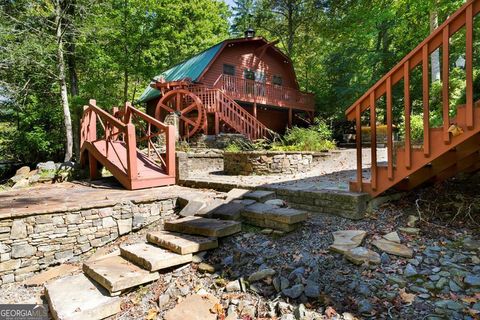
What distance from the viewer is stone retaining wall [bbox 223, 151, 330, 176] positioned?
686 cm

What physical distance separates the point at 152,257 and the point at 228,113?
28.5 feet

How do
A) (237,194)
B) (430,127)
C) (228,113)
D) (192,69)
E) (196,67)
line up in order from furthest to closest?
(192,69), (196,67), (228,113), (237,194), (430,127)

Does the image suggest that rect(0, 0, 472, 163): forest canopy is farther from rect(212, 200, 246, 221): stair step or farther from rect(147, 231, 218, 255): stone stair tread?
rect(147, 231, 218, 255): stone stair tread

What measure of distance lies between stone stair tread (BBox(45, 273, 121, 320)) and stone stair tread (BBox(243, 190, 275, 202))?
2179 millimetres

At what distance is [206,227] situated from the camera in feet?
11.1

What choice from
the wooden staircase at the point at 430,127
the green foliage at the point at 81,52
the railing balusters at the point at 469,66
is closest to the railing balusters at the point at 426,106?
the wooden staircase at the point at 430,127

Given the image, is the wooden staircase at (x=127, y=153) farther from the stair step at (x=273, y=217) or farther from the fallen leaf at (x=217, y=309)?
the fallen leaf at (x=217, y=309)

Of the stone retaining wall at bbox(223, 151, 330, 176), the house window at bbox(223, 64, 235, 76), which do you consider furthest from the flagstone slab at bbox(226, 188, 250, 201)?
the house window at bbox(223, 64, 235, 76)

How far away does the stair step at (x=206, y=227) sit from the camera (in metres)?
3.34

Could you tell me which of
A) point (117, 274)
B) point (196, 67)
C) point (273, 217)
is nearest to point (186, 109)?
point (196, 67)

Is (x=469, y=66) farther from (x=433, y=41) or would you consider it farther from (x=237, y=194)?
(x=237, y=194)

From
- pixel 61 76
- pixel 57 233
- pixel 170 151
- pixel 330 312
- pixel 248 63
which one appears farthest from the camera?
pixel 248 63

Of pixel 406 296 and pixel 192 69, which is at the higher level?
pixel 192 69

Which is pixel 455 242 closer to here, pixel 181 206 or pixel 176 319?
pixel 176 319
